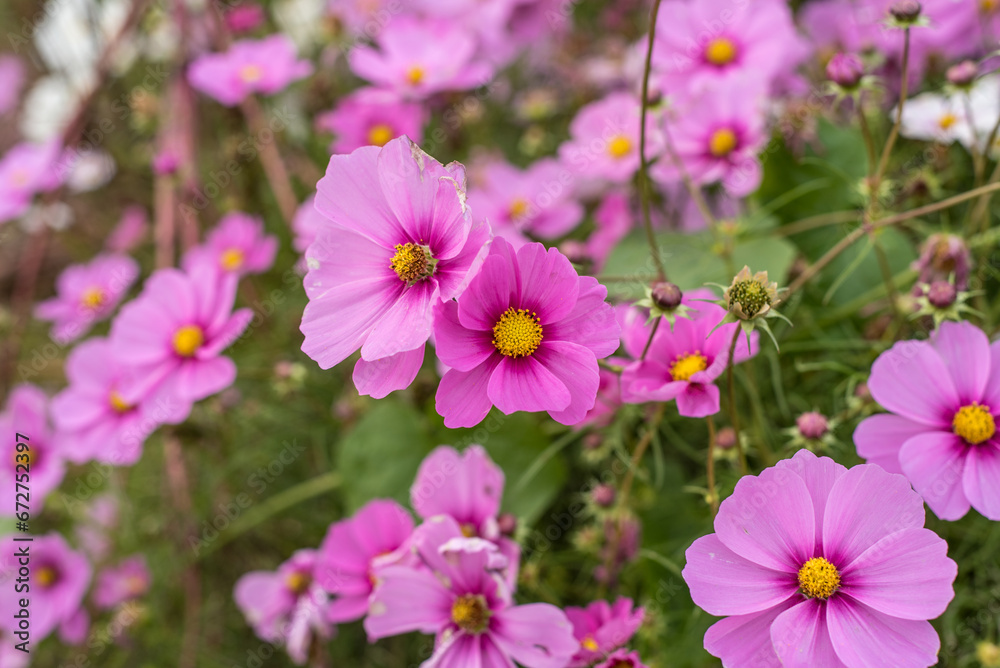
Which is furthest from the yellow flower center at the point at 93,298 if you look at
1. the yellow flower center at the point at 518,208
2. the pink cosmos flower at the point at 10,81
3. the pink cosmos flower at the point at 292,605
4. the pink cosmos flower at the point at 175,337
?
the pink cosmos flower at the point at 10,81

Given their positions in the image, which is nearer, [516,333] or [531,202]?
[516,333]

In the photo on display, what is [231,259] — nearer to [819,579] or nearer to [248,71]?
[248,71]

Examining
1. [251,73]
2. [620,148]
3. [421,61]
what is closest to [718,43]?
[620,148]

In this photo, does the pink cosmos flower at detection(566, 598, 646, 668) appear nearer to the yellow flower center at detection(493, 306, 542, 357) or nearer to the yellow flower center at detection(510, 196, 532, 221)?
the yellow flower center at detection(493, 306, 542, 357)

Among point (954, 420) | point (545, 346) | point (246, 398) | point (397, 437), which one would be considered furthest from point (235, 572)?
point (954, 420)

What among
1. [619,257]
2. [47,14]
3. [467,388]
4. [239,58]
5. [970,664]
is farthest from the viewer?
[47,14]

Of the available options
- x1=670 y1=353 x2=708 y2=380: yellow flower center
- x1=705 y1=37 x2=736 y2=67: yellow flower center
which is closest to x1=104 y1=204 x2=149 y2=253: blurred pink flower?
x1=705 y1=37 x2=736 y2=67: yellow flower center

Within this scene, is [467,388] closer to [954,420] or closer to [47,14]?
[954,420]
